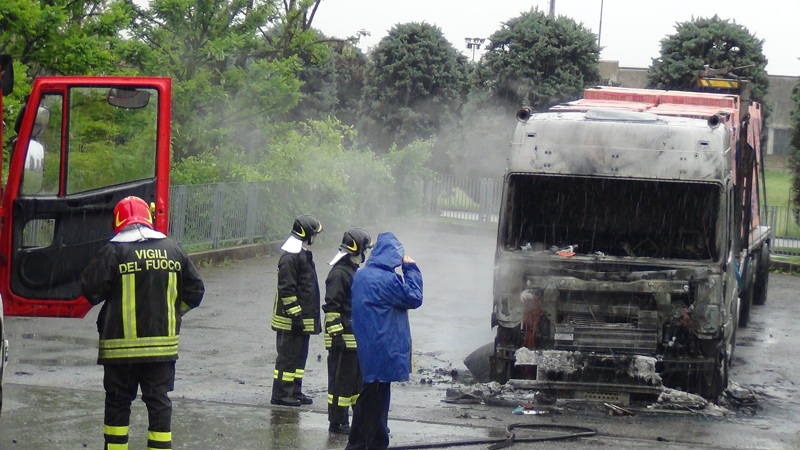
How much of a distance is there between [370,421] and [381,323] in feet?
2.23

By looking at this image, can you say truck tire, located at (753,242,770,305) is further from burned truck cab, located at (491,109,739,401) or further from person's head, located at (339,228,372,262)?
person's head, located at (339,228,372,262)

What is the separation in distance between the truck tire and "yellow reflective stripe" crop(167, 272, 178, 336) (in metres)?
12.8

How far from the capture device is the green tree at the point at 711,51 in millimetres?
32312

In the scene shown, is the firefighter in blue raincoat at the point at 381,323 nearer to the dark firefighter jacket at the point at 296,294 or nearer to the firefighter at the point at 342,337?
the firefighter at the point at 342,337

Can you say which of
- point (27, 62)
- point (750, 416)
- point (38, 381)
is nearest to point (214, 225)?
point (27, 62)

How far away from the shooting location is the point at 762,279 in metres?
18.2

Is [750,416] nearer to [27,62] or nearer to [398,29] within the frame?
[27,62]

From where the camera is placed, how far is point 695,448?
876 cm

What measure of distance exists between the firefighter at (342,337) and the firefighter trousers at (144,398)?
1955 mm

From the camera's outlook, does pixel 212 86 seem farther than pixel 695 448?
Yes

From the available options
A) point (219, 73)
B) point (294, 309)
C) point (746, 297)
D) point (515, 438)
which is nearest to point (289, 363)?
point (294, 309)

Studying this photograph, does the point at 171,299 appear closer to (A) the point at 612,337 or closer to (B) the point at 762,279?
(A) the point at 612,337

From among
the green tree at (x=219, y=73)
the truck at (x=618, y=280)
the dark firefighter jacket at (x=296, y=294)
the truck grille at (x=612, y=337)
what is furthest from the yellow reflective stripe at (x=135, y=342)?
the green tree at (x=219, y=73)

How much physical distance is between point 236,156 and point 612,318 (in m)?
12.8
